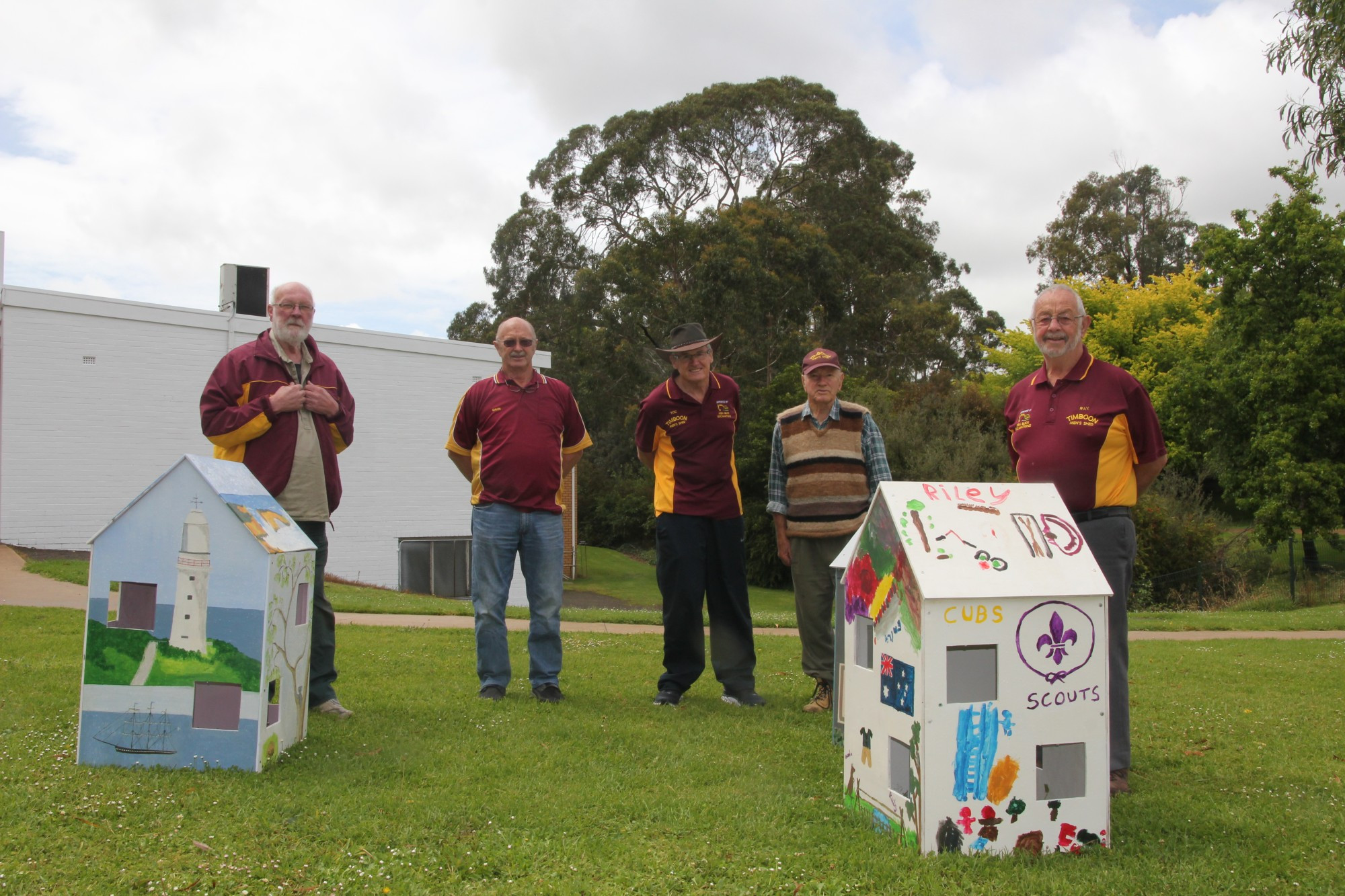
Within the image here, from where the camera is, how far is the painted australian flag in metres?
3.10

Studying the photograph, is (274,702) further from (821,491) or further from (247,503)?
(821,491)

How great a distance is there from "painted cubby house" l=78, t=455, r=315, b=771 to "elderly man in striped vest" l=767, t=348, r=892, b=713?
2.74 meters

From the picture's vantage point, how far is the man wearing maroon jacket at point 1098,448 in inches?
160

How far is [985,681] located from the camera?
3.10 m

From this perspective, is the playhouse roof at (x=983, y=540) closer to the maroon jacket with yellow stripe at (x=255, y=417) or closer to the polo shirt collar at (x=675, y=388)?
the polo shirt collar at (x=675, y=388)

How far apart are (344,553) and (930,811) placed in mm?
20515

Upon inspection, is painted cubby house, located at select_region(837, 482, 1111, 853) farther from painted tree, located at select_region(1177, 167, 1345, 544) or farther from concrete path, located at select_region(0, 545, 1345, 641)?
painted tree, located at select_region(1177, 167, 1345, 544)

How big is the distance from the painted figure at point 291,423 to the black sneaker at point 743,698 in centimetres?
204

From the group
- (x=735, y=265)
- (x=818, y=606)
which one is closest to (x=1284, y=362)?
(x=735, y=265)

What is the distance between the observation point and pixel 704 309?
29969 mm

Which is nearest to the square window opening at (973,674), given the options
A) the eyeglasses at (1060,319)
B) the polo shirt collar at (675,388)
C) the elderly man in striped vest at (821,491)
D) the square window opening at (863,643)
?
the square window opening at (863,643)

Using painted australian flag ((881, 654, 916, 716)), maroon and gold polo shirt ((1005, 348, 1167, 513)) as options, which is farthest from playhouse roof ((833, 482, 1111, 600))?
maroon and gold polo shirt ((1005, 348, 1167, 513))

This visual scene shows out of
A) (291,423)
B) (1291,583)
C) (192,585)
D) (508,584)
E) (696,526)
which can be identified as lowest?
(1291,583)

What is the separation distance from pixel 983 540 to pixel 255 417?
10.7ft
